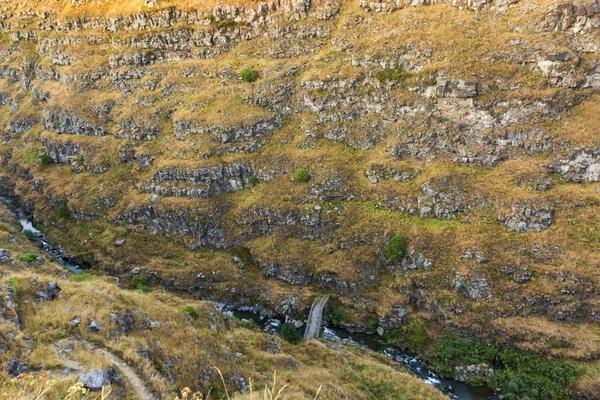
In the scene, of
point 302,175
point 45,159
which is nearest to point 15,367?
point 302,175

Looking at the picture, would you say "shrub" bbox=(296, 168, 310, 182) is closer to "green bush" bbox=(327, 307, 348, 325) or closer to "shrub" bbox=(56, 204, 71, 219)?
"green bush" bbox=(327, 307, 348, 325)

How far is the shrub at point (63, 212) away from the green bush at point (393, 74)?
51470 mm

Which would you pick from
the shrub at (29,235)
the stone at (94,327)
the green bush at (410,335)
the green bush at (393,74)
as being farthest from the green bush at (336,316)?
the shrub at (29,235)

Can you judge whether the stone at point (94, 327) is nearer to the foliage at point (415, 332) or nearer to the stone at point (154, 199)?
the foliage at point (415, 332)

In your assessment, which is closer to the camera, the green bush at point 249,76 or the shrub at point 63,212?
the shrub at point 63,212

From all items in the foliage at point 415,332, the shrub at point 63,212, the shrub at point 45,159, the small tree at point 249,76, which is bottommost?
the foliage at point 415,332

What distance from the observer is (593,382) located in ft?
105

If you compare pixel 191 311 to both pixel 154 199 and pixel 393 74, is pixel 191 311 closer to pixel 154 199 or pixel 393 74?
pixel 154 199

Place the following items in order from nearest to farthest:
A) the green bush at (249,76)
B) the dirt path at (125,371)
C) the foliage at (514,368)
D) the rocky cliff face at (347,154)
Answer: the dirt path at (125,371) → the foliage at (514,368) → the rocky cliff face at (347,154) → the green bush at (249,76)

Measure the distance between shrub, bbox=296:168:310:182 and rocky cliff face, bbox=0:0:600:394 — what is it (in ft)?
2.01

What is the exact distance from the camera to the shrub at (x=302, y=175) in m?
52.0

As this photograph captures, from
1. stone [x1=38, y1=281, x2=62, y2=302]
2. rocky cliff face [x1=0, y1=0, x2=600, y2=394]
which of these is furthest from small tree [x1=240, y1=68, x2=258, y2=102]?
stone [x1=38, y1=281, x2=62, y2=302]

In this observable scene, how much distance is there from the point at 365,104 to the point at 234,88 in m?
21.7

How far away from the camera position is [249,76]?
61.9m
